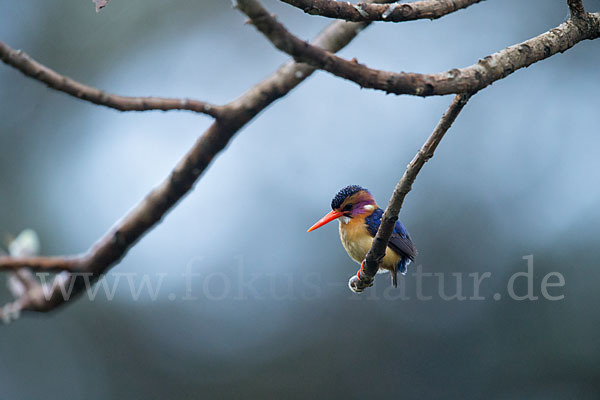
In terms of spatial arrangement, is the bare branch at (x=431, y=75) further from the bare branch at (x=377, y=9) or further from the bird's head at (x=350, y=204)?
the bird's head at (x=350, y=204)

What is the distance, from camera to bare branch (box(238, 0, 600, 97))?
1501 millimetres

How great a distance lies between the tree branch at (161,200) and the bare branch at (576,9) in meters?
0.92

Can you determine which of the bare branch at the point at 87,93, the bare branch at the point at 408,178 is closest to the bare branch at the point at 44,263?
the bare branch at the point at 87,93

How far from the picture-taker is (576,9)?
2.12 meters

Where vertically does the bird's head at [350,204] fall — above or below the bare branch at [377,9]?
below

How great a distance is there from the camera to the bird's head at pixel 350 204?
3.17 metres

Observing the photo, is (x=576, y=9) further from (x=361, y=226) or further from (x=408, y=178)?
(x=361, y=226)

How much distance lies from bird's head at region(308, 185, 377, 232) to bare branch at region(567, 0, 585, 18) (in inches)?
52.2

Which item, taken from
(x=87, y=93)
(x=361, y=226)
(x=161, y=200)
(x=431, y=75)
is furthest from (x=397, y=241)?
(x=87, y=93)

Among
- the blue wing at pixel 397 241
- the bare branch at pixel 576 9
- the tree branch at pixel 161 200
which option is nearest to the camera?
the bare branch at pixel 576 9

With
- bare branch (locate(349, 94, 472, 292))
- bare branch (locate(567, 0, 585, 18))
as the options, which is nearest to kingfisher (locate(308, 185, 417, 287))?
bare branch (locate(349, 94, 472, 292))

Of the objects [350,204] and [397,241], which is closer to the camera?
[350,204]

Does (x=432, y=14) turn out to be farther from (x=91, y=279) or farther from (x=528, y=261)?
(x=528, y=261)

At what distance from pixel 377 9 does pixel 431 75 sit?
0.24 meters
